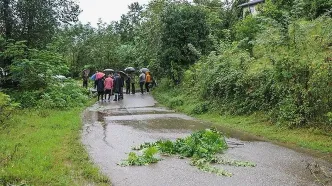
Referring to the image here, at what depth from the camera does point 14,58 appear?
18.8m

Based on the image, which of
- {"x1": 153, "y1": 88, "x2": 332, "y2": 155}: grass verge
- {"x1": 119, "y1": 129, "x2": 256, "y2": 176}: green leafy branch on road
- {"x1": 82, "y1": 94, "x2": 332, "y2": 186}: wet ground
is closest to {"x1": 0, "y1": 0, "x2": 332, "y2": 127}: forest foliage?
{"x1": 153, "y1": 88, "x2": 332, "y2": 155}: grass verge

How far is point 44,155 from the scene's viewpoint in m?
8.87

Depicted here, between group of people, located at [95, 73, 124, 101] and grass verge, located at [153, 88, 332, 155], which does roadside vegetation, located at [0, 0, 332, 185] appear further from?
group of people, located at [95, 73, 124, 101]

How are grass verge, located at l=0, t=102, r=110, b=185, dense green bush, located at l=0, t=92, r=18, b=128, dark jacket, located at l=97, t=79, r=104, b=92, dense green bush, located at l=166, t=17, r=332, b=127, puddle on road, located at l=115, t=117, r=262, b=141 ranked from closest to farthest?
1. grass verge, located at l=0, t=102, r=110, b=185
2. dense green bush, located at l=166, t=17, r=332, b=127
3. puddle on road, located at l=115, t=117, r=262, b=141
4. dense green bush, located at l=0, t=92, r=18, b=128
5. dark jacket, located at l=97, t=79, r=104, b=92

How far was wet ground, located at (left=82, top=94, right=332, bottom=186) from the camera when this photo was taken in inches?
297

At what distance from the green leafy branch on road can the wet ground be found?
22cm

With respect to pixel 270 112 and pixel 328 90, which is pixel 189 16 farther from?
pixel 328 90

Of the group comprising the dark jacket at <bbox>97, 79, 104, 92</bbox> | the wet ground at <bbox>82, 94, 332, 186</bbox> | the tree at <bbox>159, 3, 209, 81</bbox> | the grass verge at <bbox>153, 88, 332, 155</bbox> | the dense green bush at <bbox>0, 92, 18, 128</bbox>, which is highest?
the tree at <bbox>159, 3, 209, 81</bbox>

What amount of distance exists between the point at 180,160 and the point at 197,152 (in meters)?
0.49

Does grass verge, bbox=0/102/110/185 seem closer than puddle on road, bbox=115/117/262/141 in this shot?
Yes

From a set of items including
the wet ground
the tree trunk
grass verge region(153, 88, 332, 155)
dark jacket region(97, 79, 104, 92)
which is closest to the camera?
the wet ground

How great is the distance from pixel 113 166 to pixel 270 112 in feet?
23.1

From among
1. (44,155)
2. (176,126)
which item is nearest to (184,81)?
(176,126)

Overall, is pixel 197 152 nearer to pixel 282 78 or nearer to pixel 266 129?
pixel 266 129
